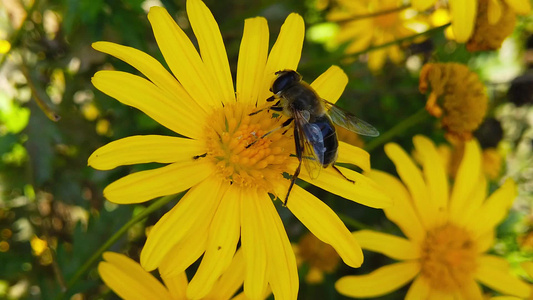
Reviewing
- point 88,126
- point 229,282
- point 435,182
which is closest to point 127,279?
point 229,282

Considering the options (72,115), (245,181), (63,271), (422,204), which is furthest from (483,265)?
(72,115)

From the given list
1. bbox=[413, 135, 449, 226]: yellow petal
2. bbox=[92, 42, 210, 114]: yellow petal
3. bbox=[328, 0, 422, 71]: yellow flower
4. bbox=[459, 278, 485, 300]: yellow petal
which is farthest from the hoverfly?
bbox=[328, 0, 422, 71]: yellow flower

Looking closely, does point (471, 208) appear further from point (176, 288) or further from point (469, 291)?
point (176, 288)

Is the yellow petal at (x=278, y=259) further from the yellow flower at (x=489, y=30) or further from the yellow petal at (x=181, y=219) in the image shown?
the yellow flower at (x=489, y=30)

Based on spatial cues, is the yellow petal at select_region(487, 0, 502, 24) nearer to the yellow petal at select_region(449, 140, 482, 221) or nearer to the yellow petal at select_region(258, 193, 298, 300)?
the yellow petal at select_region(449, 140, 482, 221)

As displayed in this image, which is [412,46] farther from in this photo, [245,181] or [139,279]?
[139,279]

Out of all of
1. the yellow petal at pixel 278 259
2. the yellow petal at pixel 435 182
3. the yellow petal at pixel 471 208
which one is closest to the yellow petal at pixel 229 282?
the yellow petal at pixel 278 259
